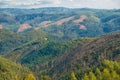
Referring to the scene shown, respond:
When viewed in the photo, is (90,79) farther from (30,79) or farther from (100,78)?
(30,79)

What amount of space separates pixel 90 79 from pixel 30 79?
1605 inches

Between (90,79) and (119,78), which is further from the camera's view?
(90,79)

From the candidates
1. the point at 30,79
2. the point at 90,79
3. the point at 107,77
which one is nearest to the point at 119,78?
the point at 107,77

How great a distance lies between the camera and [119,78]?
586 ft

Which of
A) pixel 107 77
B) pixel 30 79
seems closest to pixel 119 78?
pixel 107 77

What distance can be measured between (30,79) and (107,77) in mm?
50433

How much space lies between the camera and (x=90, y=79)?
193375 millimetres

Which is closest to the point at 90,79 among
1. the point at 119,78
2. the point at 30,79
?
the point at 119,78

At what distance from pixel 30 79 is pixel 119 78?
5750 centimetres

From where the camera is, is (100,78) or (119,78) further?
(100,78)

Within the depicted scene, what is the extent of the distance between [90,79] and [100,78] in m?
6.86

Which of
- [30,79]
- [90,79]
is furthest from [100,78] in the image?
[30,79]

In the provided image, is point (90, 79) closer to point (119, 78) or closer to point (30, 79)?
point (119, 78)
